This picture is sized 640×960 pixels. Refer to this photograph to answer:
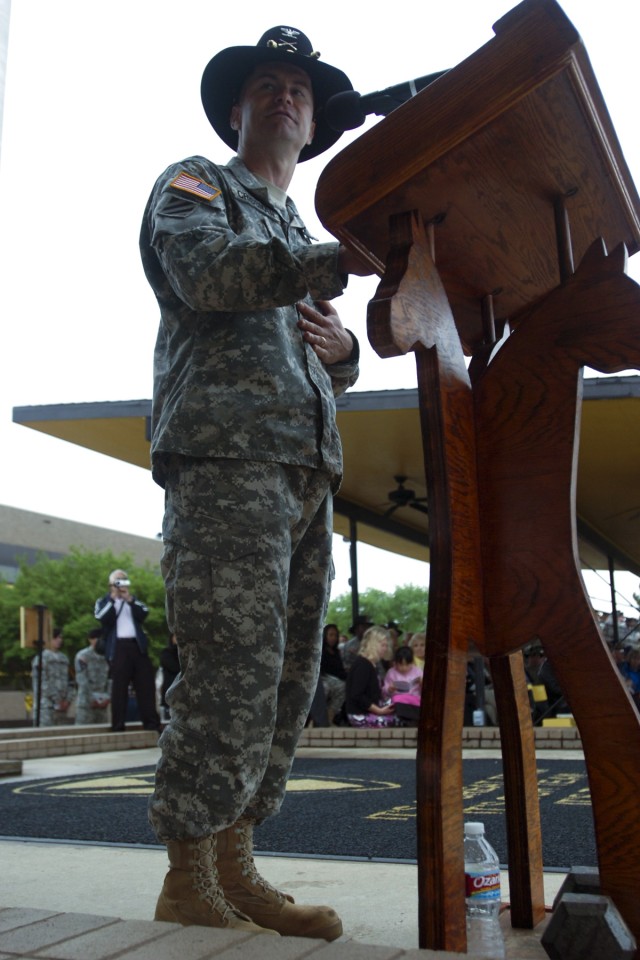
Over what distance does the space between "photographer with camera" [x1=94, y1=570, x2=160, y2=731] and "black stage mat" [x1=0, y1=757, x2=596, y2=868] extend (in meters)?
3.35

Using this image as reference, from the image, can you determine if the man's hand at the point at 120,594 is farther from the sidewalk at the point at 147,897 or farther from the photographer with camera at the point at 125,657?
the sidewalk at the point at 147,897

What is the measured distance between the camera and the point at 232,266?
181 centimetres

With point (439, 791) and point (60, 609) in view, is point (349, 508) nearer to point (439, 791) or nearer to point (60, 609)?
point (439, 791)

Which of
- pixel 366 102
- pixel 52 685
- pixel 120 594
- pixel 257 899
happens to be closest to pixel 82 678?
pixel 52 685

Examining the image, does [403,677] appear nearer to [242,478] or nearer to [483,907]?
[483,907]

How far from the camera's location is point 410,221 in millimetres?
1635

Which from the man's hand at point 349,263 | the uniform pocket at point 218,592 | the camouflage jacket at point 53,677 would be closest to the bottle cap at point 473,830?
the uniform pocket at point 218,592

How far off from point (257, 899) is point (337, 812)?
2107 mm

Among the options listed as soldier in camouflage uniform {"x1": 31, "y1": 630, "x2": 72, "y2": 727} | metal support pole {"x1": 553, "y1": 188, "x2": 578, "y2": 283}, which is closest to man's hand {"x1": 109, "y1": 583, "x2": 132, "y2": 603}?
soldier in camouflage uniform {"x1": 31, "y1": 630, "x2": 72, "y2": 727}

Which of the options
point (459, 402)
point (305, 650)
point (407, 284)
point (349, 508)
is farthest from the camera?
point (349, 508)

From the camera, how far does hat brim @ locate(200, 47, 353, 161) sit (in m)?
2.18

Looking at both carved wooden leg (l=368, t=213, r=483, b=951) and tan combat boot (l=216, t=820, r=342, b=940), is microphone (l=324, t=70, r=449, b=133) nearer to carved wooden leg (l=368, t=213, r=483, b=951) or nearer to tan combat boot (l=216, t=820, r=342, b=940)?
carved wooden leg (l=368, t=213, r=483, b=951)

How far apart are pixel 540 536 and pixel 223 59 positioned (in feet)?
4.59

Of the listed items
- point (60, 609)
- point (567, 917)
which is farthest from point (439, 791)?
point (60, 609)
